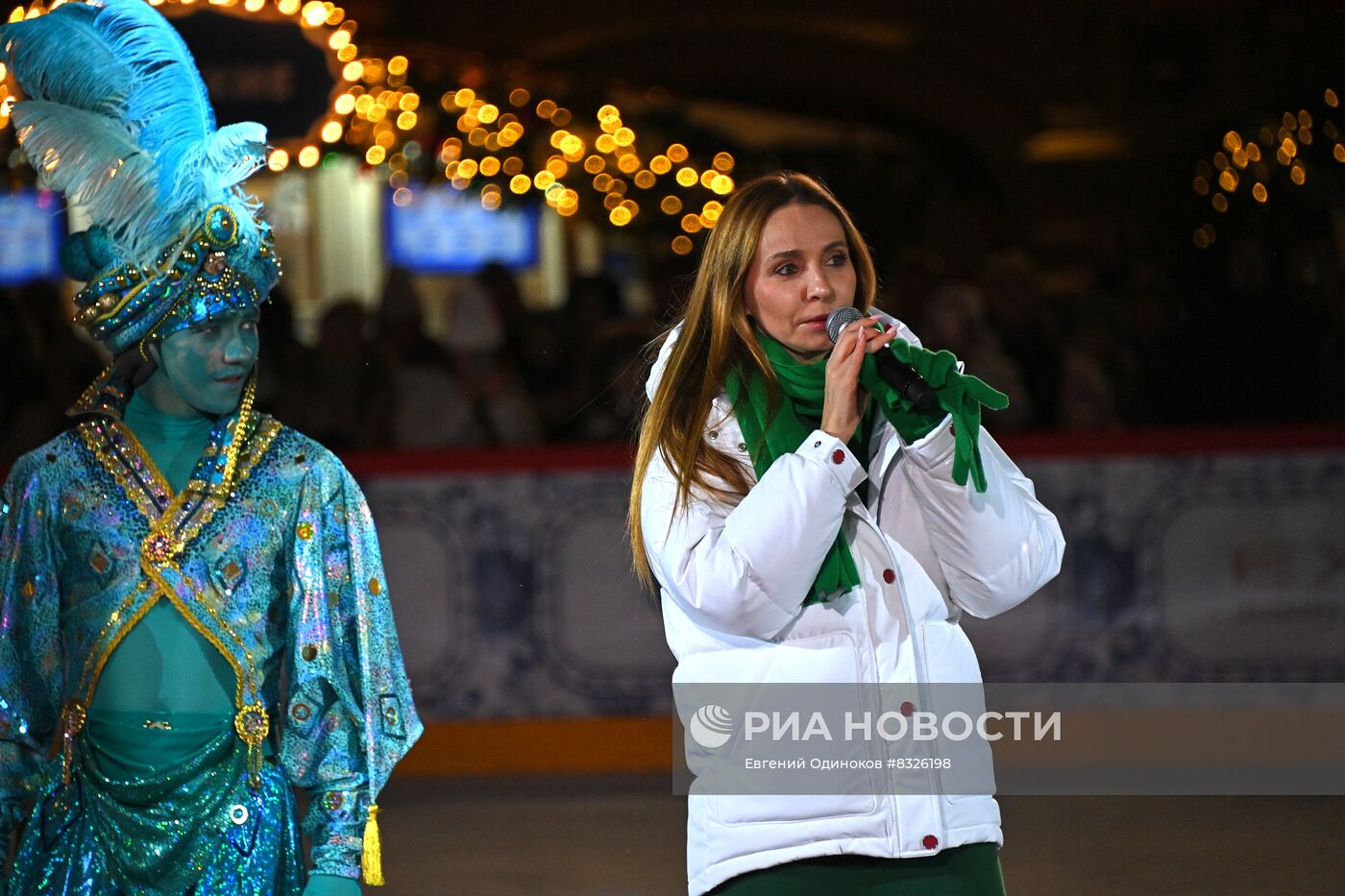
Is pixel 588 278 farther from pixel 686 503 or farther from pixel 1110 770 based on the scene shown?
pixel 686 503

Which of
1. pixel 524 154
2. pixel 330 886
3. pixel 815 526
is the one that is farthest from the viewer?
pixel 524 154

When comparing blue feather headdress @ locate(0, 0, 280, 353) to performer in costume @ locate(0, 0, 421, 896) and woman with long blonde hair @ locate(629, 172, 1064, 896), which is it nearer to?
performer in costume @ locate(0, 0, 421, 896)

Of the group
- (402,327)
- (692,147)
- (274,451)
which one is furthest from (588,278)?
(274,451)

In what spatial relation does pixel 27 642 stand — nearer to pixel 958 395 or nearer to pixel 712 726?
pixel 712 726

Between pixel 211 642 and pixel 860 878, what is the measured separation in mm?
1040

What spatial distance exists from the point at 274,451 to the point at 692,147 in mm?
9140

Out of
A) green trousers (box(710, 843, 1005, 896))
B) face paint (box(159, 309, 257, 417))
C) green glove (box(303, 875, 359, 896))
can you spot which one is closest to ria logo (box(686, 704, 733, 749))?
green trousers (box(710, 843, 1005, 896))

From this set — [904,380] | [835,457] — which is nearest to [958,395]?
[904,380]

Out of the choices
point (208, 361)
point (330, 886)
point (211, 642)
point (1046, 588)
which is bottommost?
point (330, 886)

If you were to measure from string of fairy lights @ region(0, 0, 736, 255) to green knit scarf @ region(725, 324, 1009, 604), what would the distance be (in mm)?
5525

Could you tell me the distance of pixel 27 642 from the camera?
2.82 meters

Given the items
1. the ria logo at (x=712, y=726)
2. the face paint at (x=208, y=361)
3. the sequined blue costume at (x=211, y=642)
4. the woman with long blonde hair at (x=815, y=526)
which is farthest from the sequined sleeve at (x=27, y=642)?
the ria logo at (x=712, y=726)

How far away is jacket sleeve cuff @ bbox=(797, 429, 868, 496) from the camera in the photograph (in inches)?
98.7

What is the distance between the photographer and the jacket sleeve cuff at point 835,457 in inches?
98.7
